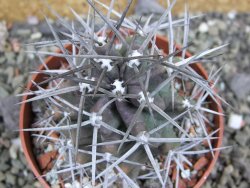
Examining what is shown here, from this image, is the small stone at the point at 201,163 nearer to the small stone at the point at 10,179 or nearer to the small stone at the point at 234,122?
the small stone at the point at 234,122

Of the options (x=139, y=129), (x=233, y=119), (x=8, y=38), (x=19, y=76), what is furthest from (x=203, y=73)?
(x=8, y=38)

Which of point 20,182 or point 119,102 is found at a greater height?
point 119,102

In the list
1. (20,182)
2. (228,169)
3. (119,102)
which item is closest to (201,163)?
(228,169)

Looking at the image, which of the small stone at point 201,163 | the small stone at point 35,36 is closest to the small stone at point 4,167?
the small stone at point 35,36

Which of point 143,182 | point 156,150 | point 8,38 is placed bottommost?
point 143,182

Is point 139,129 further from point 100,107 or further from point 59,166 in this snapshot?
point 59,166

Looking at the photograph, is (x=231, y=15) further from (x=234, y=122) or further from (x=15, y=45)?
(x=15, y=45)

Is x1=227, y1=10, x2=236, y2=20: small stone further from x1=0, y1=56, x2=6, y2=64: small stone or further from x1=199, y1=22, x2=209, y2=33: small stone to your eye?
x1=0, y1=56, x2=6, y2=64: small stone

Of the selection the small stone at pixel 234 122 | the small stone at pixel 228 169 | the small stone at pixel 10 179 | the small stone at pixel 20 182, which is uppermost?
the small stone at pixel 234 122
